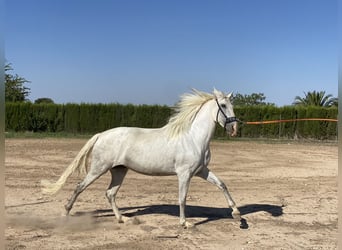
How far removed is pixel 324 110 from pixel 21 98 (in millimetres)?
26840

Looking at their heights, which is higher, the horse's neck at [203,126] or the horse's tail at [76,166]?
the horse's neck at [203,126]

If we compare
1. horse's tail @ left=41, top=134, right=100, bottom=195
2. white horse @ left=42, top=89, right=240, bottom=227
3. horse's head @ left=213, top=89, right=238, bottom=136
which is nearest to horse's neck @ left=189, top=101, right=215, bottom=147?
white horse @ left=42, top=89, right=240, bottom=227

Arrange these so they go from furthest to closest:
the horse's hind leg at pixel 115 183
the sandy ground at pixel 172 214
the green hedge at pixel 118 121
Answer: the green hedge at pixel 118 121
the horse's hind leg at pixel 115 183
the sandy ground at pixel 172 214

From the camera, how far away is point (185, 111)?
6.34m

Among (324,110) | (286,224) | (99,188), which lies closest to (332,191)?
(286,224)

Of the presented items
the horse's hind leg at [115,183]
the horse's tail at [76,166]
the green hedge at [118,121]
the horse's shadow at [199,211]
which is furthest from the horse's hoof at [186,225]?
the green hedge at [118,121]

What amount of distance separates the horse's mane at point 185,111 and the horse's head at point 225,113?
21 centimetres

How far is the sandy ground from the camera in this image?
5.35 metres

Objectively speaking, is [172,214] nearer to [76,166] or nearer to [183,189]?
[183,189]

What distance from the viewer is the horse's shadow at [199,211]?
669 cm

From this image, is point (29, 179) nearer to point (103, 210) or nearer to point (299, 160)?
point (103, 210)

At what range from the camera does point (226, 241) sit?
17.9ft

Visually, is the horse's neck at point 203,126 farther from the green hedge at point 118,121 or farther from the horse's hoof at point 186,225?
the green hedge at point 118,121

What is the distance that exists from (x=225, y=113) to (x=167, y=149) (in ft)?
3.48
